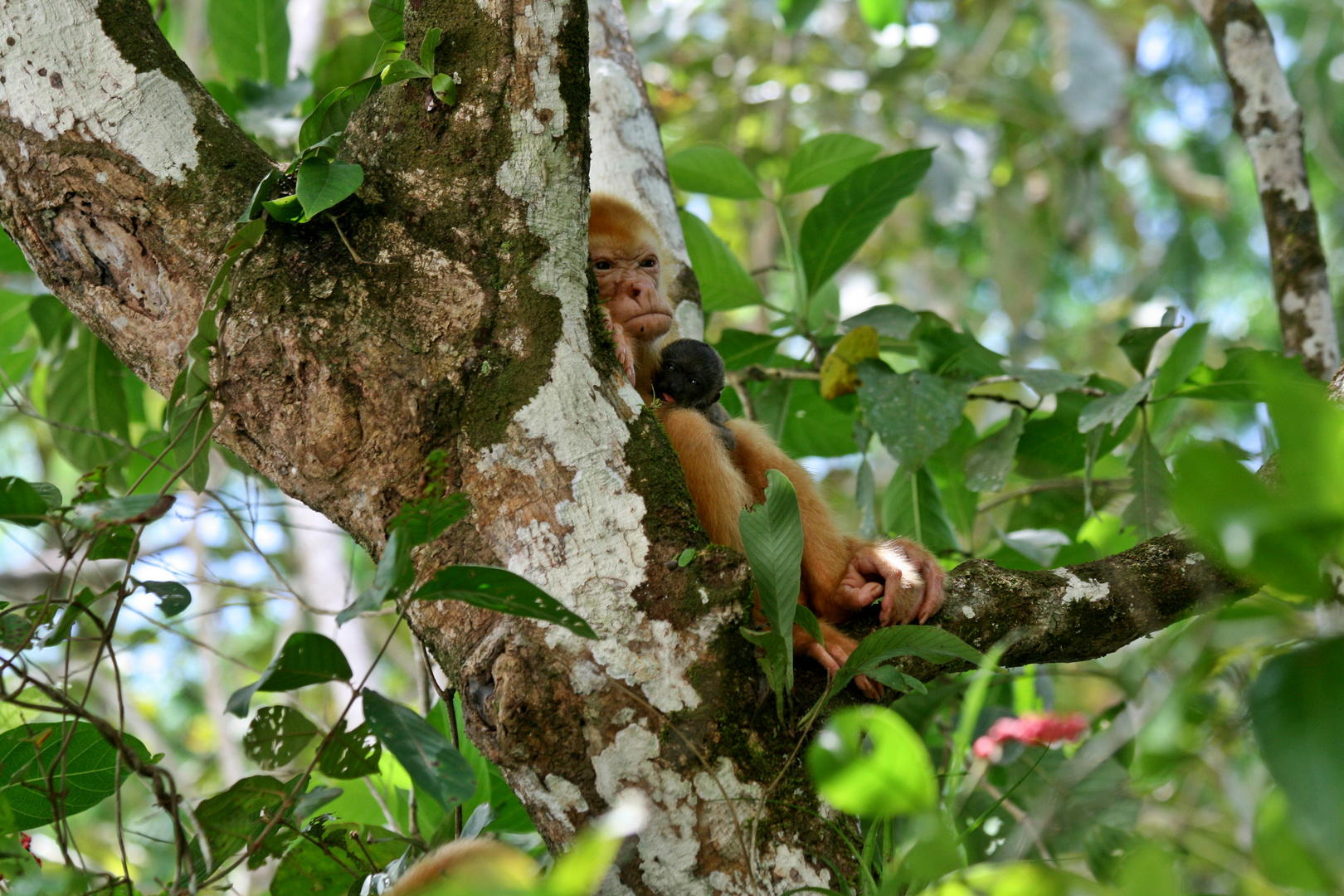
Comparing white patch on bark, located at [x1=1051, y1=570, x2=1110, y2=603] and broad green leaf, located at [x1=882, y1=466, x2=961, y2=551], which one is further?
broad green leaf, located at [x1=882, y1=466, x2=961, y2=551]

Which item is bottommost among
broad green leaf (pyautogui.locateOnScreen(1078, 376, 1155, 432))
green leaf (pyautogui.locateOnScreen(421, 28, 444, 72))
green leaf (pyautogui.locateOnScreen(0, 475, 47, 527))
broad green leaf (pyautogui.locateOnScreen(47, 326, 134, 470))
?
broad green leaf (pyautogui.locateOnScreen(1078, 376, 1155, 432))

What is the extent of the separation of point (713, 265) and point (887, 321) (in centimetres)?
66

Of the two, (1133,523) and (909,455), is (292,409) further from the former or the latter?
(1133,523)

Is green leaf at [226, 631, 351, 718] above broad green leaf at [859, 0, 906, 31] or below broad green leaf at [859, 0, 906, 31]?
below

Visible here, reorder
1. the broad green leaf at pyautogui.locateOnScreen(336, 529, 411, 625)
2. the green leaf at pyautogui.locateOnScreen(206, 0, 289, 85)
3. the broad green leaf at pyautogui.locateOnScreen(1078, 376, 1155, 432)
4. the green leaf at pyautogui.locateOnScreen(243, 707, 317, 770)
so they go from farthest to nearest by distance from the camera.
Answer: the green leaf at pyautogui.locateOnScreen(206, 0, 289, 85), the broad green leaf at pyautogui.locateOnScreen(1078, 376, 1155, 432), the green leaf at pyautogui.locateOnScreen(243, 707, 317, 770), the broad green leaf at pyautogui.locateOnScreen(336, 529, 411, 625)

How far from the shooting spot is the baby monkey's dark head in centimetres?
278

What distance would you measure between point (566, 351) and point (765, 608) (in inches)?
23.2

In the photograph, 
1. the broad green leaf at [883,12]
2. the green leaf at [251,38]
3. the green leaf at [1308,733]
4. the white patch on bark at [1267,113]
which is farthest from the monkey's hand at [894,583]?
the broad green leaf at [883,12]

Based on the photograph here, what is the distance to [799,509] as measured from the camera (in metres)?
2.25

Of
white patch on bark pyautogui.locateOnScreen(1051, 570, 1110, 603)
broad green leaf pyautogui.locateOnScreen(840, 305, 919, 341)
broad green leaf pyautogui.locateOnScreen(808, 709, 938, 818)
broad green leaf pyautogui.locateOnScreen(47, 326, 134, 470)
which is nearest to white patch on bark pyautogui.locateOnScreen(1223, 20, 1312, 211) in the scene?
broad green leaf pyautogui.locateOnScreen(840, 305, 919, 341)

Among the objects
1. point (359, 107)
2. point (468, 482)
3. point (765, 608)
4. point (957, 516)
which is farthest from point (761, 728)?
point (957, 516)

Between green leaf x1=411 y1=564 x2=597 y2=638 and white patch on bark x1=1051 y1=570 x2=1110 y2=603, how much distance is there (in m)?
1.15

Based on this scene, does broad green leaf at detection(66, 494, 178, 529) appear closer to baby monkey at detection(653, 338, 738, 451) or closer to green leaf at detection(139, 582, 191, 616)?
green leaf at detection(139, 582, 191, 616)

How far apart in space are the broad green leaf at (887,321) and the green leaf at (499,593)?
7.04 ft
